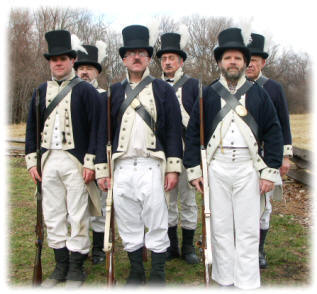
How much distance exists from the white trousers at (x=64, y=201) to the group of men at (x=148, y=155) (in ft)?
0.04

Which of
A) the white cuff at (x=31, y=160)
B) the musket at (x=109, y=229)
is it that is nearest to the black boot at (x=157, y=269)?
the musket at (x=109, y=229)

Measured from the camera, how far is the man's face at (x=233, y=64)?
3785 mm

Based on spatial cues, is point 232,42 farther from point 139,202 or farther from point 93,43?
point 93,43

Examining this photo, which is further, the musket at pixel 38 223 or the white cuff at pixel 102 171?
the musket at pixel 38 223

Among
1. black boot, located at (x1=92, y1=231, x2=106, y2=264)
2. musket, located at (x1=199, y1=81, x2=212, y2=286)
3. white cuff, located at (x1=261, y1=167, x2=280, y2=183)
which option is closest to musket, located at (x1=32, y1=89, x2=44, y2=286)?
black boot, located at (x1=92, y1=231, x2=106, y2=264)

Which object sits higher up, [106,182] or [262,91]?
[262,91]

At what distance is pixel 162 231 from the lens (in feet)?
13.2

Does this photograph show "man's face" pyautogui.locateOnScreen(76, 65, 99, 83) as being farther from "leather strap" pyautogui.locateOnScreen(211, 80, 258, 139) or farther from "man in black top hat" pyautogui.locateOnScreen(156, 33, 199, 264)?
"leather strap" pyautogui.locateOnScreen(211, 80, 258, 139)

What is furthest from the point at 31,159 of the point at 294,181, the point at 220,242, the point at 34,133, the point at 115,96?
the point at 294,181

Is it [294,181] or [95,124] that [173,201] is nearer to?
[95,124]

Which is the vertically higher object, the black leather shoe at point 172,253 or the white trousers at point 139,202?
the white trousers at point 139,202

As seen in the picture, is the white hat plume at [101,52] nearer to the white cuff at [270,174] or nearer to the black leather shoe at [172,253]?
the black leather shoe at [172,253]

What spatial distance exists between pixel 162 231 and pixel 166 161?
2.46 feet

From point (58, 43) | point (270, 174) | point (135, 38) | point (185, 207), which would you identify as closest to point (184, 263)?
point (185, 207)
